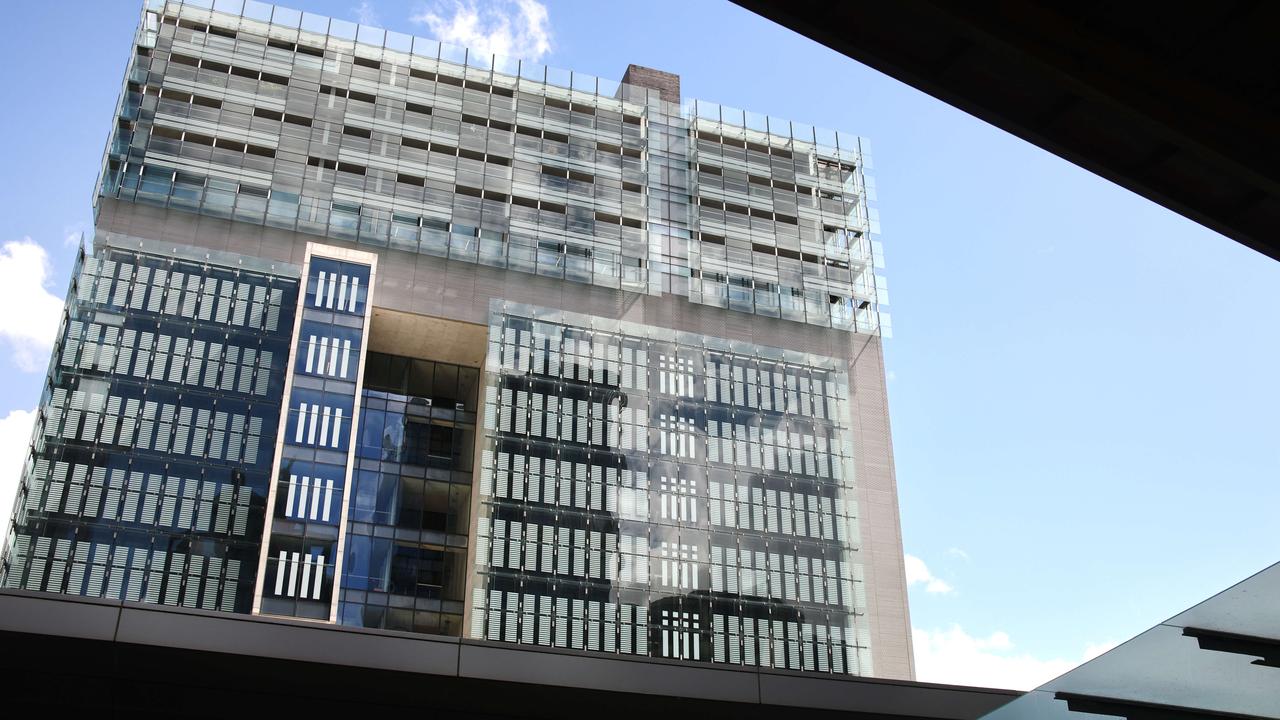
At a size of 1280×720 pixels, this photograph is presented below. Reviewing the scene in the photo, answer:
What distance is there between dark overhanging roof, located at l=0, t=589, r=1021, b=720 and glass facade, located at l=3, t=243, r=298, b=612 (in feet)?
146

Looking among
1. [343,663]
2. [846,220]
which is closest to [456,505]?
[846,220]

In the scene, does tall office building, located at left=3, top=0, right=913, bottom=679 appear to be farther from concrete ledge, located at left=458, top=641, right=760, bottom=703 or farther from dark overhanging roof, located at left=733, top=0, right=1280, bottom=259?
dark overhanging roof, located at left=733, top=0, right=1280, bottom=259

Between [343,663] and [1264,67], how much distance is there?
794 cm

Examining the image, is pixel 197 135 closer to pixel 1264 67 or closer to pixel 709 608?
pixel 709 608

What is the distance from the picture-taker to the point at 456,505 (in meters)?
66.6

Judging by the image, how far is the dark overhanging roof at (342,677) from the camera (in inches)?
343

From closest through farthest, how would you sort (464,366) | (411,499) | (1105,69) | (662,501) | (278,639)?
1. (278,639)
2. (1105,69)
3. (662,501)
4. (411,499)
5. (464,366)

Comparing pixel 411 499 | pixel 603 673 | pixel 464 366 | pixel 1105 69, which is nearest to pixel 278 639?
pixel 603 673

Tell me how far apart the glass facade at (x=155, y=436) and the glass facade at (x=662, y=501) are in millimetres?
11027

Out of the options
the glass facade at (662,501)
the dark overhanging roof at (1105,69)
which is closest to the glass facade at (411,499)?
the glass facade at (662,501)

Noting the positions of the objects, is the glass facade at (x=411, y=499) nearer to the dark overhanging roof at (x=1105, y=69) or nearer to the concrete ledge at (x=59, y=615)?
the concrete ledge at (x=59, y=615)

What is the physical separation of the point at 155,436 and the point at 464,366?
19.9 meters

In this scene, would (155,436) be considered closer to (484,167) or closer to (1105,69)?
(484,167)

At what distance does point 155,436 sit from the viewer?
55719 mm
